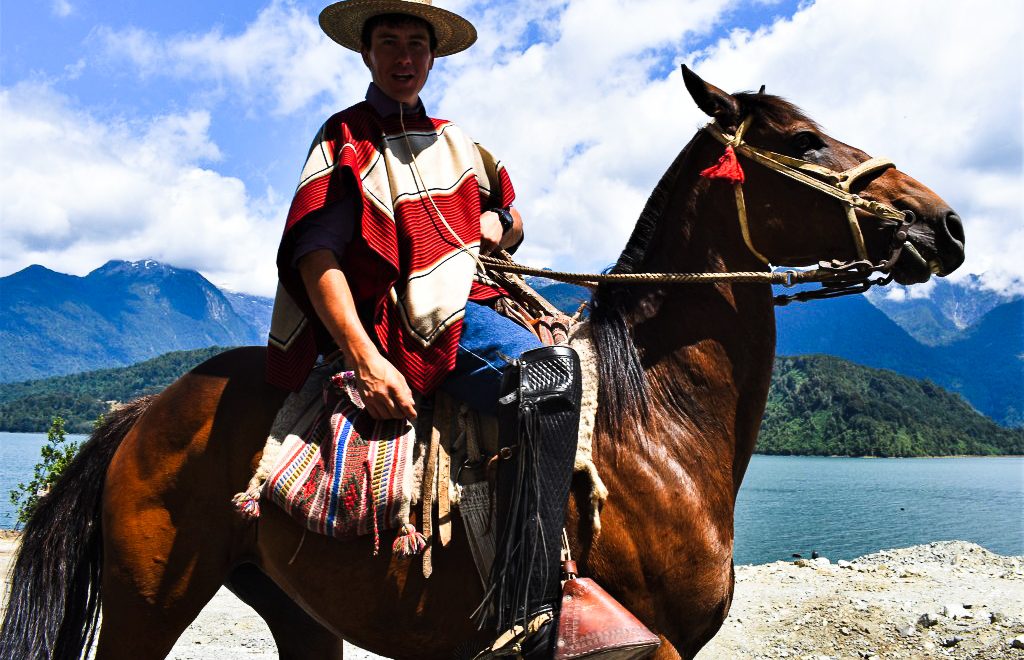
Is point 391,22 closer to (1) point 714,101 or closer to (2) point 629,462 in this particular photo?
(1) point 714,101

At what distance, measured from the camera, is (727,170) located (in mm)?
2754

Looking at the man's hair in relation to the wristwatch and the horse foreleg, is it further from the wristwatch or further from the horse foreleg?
the horse foreleg

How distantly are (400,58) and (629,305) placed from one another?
1338mm

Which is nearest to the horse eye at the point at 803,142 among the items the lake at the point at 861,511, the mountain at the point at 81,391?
the lake at the point at 861,511

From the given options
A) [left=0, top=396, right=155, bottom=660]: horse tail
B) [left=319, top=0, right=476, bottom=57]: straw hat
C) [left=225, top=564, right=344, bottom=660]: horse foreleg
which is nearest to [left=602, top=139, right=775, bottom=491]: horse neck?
[left=319, top=0, right=476, bottom=57]: straw hat

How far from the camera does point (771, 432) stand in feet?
440

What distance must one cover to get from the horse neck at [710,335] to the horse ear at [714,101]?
124 millimetres

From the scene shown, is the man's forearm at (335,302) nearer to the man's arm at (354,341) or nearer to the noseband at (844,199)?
the man's arm at (354,341)

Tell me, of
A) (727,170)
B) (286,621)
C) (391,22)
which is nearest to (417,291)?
(391,22)

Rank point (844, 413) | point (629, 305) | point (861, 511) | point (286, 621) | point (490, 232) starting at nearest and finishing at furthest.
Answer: point (629, 305) → point (490, 232) → point (286, 621) → point (861, 511) → point (844, 413)

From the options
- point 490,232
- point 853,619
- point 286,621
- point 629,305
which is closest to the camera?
point 629,305

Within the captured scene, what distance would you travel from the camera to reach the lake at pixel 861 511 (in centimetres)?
3160

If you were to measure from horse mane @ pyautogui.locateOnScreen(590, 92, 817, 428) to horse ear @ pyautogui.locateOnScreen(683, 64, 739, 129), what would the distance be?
73mm

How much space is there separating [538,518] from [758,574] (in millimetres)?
9361
